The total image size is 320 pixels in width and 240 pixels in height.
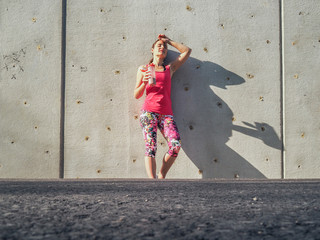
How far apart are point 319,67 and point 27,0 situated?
381 cm

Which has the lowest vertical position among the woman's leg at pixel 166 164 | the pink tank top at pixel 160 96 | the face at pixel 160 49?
the woman's leg at pixel 166 164

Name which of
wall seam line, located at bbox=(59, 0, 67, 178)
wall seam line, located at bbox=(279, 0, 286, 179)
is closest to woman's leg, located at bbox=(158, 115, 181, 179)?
wall seam line, located at bbox=(59, 0, 67, 178)

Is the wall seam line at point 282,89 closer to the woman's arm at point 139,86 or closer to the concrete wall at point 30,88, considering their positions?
the woman's arm at point 139,86

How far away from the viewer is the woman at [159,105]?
3.20m

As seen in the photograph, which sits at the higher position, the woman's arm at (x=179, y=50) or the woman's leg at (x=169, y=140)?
the woman's arm at (x=179, y=50)

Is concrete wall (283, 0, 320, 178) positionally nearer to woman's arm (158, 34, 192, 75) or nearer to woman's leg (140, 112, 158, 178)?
woman's arm (158, 34, 192, 75)

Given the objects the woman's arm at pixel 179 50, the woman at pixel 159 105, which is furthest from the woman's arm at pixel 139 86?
the woman's arm at pixel 179 50

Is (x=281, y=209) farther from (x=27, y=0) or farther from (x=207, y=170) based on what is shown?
(x=27, y=0)

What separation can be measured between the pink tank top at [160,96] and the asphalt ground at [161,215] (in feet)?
6.15

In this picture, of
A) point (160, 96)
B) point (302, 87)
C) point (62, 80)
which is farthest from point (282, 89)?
point (62, 80)

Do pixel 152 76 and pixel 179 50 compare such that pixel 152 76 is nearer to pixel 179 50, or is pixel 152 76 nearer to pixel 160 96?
pixel 160 96

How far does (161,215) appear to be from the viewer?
0.97m

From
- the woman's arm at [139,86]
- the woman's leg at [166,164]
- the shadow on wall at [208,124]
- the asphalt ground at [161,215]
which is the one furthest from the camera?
the shadow on wall at [208,124]

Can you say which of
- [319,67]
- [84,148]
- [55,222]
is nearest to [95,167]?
[84,148]
